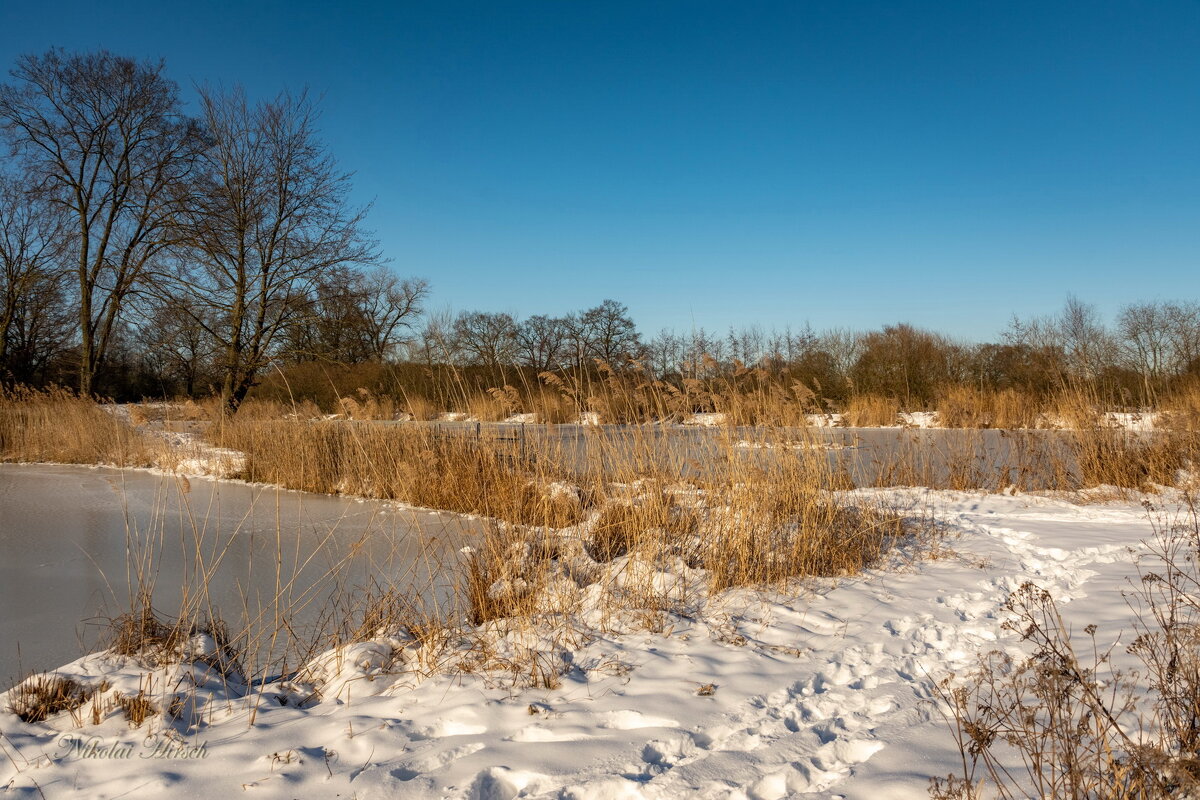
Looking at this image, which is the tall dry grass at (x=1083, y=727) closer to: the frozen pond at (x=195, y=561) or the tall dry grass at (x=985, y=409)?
the frozen pond at (x=195, y=561)

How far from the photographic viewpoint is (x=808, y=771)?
1.65m

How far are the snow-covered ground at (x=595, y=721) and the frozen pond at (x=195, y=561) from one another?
1.49 feet

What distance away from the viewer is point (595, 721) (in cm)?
195

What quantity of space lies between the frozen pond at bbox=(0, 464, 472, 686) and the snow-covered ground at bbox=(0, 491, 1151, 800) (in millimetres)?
453

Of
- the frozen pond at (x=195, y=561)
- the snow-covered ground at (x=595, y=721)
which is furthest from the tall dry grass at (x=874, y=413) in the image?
the snow-covered ground at (x=595, y=721)

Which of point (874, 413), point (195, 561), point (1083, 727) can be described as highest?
point (874, 413)

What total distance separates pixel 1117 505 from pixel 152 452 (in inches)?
429

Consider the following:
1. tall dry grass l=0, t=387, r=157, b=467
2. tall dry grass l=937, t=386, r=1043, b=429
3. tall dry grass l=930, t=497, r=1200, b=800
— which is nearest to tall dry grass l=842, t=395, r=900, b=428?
tall dry grass l=937, t=386, r=1043, b=429

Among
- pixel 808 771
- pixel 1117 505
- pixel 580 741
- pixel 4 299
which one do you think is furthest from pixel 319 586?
pixel 4 299

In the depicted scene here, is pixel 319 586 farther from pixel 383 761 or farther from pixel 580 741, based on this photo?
pixel 580 741

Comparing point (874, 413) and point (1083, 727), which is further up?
point (874, 413)

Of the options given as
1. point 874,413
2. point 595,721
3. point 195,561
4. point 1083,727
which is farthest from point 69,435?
point 874,413

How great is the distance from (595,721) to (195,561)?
1.85 metres

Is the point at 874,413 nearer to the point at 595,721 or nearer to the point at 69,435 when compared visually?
the point at 595,721
